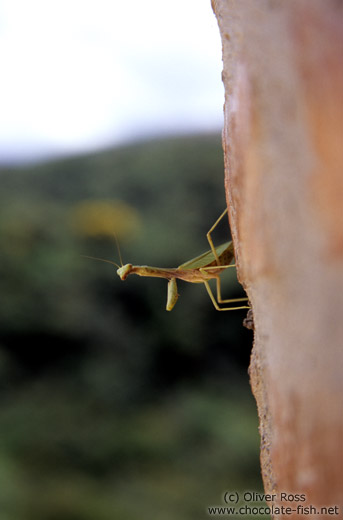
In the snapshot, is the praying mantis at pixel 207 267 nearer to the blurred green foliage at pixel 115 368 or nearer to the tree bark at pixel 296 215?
the tree bark at pixel 296 215

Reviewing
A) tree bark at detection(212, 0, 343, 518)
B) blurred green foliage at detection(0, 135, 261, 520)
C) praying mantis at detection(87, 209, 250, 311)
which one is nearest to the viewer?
tree bark at detection(212, 0, 343, 518)

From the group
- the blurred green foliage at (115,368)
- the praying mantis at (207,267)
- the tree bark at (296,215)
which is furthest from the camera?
the blurred green foliage at (115,368)

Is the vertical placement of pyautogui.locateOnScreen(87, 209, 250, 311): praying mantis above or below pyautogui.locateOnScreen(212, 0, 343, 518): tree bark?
above

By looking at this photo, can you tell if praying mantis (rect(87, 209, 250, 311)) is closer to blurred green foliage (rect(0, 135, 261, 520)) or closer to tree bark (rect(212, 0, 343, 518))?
tree bark (rect(212, 0, 343, 518))

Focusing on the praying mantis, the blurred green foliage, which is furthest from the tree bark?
the blurred green foliage

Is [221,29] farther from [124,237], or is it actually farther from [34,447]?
[124,237]

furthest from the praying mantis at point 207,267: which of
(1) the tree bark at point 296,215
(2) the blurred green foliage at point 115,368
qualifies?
(2) the blurred green foliage at point 115,368

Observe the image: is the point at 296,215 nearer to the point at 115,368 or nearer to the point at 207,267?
the point at 207,267
